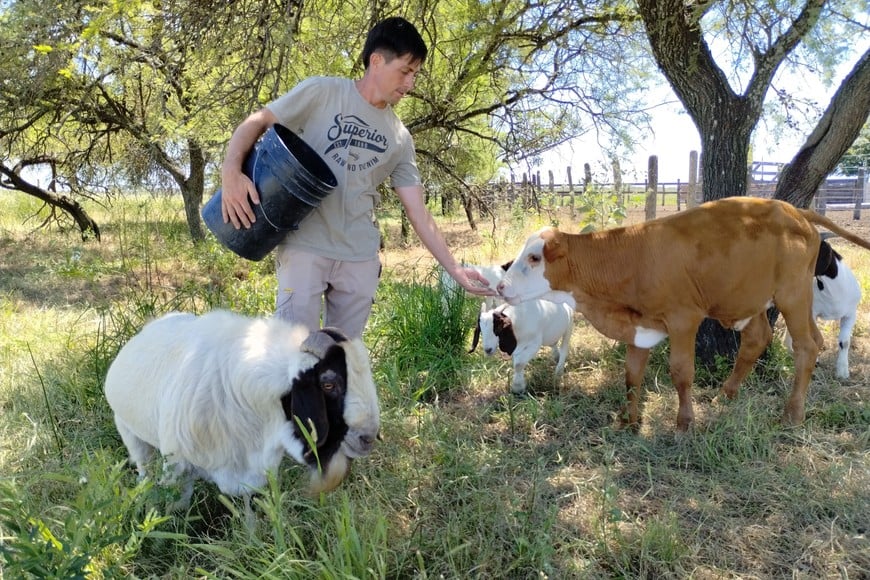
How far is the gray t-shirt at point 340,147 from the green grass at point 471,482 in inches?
43.8

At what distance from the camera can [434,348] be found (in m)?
4.88

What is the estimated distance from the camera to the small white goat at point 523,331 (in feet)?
15.2

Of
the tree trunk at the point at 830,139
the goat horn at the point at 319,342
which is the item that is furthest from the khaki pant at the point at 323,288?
the tree trunk at the point at 830,139

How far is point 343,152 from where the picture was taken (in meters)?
3.03

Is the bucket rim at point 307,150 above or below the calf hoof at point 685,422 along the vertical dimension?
above

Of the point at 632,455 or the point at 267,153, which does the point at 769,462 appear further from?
the point at 267,153

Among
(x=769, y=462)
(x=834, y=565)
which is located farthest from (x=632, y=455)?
(x=834, y=565)

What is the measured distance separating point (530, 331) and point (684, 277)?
124 cm

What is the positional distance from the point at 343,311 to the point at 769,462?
2.40 metres

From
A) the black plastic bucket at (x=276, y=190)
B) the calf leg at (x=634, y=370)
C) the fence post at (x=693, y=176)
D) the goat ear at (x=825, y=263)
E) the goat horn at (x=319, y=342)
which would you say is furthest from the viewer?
the fence post at (x=693, y=176)

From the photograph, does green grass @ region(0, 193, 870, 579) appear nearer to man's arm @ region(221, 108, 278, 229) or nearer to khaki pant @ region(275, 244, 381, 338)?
khaki pant @ region(275, 244, 381, 338)

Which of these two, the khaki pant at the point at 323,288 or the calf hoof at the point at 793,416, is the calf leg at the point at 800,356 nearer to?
the calf hoof at the point at 793,416

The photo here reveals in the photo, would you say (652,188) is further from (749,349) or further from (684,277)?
(684,277)

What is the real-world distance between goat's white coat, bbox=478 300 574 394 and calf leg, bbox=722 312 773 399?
45.7 inches
